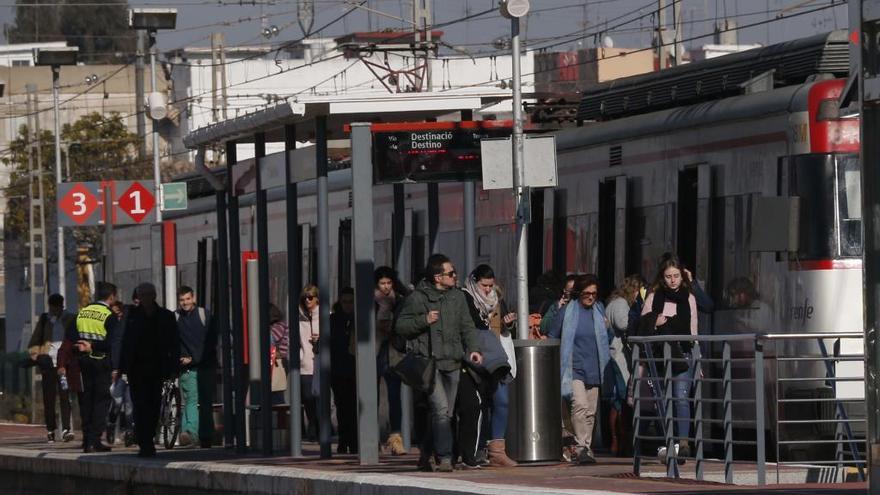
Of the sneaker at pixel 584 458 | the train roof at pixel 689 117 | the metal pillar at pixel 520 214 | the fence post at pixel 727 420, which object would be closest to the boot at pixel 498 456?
the sneaker at pixel 584 458

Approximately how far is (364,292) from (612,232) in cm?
427

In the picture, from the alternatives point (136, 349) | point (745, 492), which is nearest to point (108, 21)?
point (136, 349)

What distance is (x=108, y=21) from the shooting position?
139m

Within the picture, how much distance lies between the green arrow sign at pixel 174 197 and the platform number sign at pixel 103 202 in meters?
0.23

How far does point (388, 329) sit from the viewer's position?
18.9 meters

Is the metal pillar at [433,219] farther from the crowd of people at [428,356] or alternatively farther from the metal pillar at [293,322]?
the metal pillar at [293,322]

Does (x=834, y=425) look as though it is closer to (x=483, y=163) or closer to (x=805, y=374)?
(x=805, y=374)

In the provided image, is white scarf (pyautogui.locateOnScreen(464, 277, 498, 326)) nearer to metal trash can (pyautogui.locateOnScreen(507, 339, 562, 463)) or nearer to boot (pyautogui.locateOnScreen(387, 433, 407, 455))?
metal trash can (pyautogui.locateOnScreen(507, 339, 562, 463))

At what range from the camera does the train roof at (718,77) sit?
1823cm

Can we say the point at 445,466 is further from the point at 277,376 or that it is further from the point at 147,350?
the point at 277,376

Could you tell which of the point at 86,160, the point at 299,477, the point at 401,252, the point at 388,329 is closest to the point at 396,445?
the point at 388,329

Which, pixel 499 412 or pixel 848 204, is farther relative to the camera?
pixel 848 204

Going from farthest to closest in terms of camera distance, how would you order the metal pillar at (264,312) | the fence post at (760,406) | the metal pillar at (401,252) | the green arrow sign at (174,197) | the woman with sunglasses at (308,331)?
the green arrow sign at (174,197), the woman with sunglasses at (308,331), the metal pillar at (264,312), the metal pillar at (401,252), the fence post at (760,406)

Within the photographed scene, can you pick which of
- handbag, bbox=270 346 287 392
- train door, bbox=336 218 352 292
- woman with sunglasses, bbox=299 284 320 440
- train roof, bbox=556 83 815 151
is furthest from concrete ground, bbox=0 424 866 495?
train door, bbox=336 218 352 292
